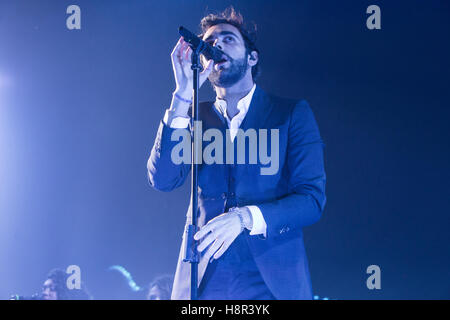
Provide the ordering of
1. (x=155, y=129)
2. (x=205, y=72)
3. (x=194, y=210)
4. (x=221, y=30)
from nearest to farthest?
1. (x=194, y=210)
2. (x=205, y=72)
3. (x=221, y=30)
4. (x=155, y=129)

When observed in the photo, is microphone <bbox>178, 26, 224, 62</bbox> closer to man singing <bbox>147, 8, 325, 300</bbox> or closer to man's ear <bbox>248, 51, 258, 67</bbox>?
man singing <bbox>147, 8, 325, 300</bbox>

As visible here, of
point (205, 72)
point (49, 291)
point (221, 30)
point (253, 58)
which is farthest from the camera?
point (49, 291)

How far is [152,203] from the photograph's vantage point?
2484 millimetres

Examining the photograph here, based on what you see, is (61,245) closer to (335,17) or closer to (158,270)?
(158,270)

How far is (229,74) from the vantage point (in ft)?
6.54

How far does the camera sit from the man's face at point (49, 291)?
2361 mm

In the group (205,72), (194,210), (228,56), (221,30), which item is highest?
(221,30)

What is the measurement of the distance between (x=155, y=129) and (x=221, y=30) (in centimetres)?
73

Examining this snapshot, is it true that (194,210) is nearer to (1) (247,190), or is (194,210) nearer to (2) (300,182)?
(1) (247,190)

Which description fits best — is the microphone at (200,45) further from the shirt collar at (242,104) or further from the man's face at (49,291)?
the man's face at (49,291)

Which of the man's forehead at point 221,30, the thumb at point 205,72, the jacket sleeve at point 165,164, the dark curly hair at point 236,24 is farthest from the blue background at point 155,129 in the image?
the thumb at point 205,72

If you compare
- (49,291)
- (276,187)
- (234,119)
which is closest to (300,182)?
(276,187)

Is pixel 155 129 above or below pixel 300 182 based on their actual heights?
above
